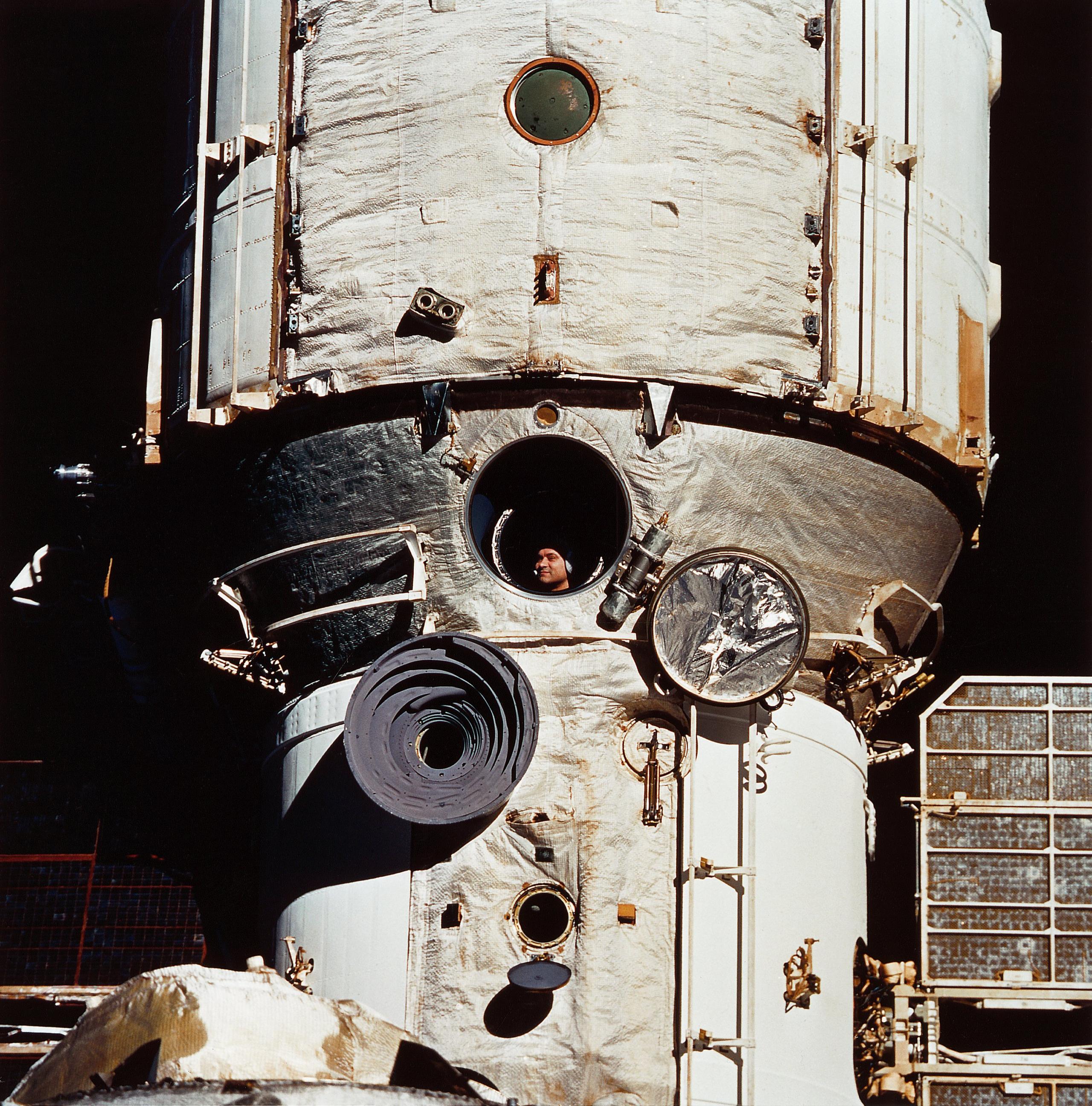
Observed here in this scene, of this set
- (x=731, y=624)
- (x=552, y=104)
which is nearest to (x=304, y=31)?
(x=552, y=104)

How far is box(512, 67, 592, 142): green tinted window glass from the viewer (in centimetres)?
1644

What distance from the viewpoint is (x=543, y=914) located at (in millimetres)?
15539

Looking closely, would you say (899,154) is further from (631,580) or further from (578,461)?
(631,580)

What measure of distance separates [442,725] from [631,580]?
6.50ft

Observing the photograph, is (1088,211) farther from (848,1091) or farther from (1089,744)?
(848,1091)

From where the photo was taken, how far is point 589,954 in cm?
1526

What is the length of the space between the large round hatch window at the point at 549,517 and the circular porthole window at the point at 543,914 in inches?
97.7

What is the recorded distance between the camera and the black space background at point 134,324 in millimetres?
25266

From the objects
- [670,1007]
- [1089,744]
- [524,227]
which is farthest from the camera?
[1089,744]

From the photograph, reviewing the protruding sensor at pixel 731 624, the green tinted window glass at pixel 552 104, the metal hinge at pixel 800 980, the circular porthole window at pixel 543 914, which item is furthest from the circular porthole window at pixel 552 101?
the metal hinge at pixel 800 980

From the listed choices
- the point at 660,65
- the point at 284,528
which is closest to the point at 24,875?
the point at 284,528

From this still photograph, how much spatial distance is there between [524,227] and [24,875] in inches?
345

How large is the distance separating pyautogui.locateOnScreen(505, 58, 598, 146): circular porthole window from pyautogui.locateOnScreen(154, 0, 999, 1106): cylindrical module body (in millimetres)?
30

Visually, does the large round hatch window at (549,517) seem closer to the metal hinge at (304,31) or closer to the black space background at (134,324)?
the metal hinge at (304,31)
